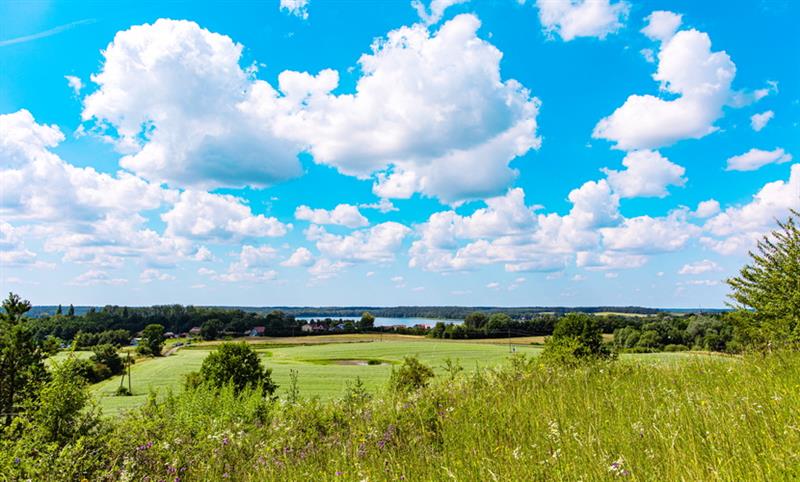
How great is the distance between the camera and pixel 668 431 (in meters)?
3.43

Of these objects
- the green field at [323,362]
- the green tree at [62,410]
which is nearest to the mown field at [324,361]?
the green field at [323,362]

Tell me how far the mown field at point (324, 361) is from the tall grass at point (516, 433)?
27287mm

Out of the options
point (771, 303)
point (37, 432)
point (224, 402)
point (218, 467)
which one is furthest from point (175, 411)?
point (771, 303)

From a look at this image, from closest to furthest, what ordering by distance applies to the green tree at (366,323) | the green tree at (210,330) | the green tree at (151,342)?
1. the green tree at (151,342)
2. the green tree at (210,330)
3. the green tree at (366,323)

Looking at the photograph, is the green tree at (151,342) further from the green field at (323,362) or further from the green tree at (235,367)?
the green tree at (235,367)

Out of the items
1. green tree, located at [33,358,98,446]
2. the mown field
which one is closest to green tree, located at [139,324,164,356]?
the mown field

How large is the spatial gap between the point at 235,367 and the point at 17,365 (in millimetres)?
14647

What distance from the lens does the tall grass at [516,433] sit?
2.97 metres

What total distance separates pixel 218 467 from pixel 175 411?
3.67 m

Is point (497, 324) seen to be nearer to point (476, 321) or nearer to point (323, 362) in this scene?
point (476, 321)

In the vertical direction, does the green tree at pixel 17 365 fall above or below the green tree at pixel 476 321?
above

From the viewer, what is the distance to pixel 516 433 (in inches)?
175

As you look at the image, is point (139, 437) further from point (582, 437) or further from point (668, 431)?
point (668, 431)

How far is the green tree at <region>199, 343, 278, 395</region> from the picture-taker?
66.1ft
